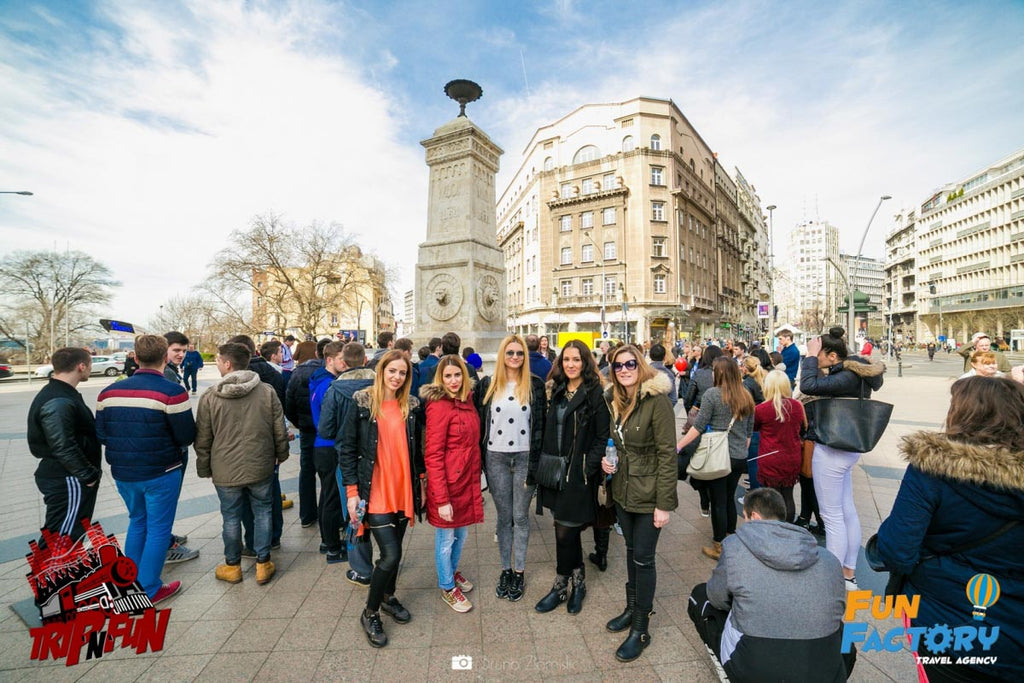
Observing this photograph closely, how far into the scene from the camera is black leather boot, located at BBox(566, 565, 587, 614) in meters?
3.21

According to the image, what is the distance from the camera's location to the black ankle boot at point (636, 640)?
8.84ft

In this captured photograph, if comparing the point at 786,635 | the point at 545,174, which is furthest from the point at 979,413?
the point at 545,174

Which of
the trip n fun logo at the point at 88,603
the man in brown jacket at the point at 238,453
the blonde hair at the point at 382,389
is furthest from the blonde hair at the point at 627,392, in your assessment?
the trip n fun logo at the point at 88,603

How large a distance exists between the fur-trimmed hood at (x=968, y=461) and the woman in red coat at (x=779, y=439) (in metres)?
2.52

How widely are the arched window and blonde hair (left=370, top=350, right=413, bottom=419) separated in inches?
1750

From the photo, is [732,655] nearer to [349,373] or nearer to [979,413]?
[979,413]

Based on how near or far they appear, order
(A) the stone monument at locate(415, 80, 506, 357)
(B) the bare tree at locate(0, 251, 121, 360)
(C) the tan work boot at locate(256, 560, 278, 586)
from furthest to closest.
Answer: (B) the bare tree at locate(0, 251, 121, 360) → (A) the stone monument at locate(415, 80, 506, 357) → (C) the tan work boot at locate(256, 560, 278, 586)

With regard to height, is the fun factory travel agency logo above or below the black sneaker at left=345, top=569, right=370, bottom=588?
above

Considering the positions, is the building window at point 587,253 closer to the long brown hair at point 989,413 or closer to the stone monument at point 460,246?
the stone monument at point 460,246

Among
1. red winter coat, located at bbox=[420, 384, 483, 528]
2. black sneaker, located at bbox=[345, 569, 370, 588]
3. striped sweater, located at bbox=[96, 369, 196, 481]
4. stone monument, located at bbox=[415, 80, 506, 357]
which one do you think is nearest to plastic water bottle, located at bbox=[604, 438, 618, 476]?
red winter coat, located at bbox=[420, 384, 483, 528]

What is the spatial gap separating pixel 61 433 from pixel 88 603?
127 centimetres

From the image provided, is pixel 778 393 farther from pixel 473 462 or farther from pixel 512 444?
pixel 473 462

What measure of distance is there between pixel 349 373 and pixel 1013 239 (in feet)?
296

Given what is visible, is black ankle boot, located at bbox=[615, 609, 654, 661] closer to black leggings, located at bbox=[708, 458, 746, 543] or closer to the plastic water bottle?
the plastic water bottle
